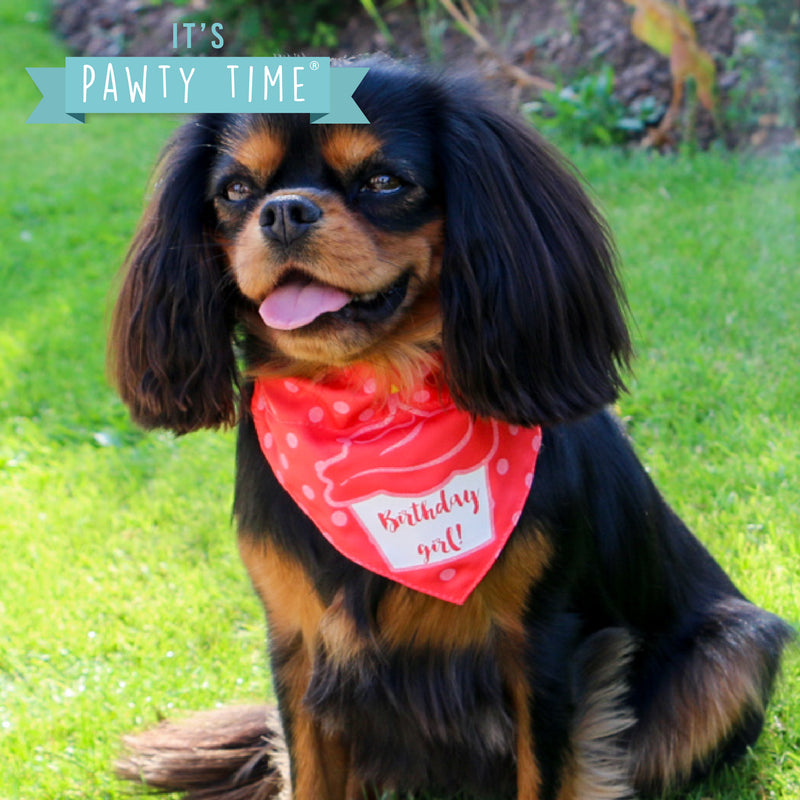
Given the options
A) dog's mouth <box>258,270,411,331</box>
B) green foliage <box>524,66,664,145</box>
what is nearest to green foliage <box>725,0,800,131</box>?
green foliage <box>524,66,664,145</box>

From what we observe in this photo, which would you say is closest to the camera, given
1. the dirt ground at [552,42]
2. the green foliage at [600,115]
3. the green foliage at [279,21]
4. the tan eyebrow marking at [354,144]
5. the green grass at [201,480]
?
the tan eyebrow marking at [354,144]

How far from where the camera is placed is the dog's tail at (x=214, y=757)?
2764 mm

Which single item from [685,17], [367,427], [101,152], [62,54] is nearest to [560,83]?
[685,17]

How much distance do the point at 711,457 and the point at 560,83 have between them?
3.81 metres

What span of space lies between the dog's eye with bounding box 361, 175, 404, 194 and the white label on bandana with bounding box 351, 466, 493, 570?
2.07 feet

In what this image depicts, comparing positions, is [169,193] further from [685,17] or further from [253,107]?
[685,17]

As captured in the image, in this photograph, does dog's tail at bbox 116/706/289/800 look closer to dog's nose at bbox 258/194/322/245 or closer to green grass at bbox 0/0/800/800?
green grass at bbox 0/0/800/800

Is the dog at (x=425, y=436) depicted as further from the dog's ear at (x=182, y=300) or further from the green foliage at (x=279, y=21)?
the green foliage at (x=279, y=21)

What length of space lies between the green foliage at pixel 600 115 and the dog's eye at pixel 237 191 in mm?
4469

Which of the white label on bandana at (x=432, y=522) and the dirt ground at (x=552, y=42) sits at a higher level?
the dirt ground at (x=552, y=42)

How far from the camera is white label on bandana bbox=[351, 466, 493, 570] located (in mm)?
2309

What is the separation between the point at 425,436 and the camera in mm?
2398

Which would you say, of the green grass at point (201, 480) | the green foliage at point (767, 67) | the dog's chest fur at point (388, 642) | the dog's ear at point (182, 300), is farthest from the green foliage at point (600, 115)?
the dog's chest fur at point (388, 642)

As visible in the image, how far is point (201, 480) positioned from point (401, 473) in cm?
199
